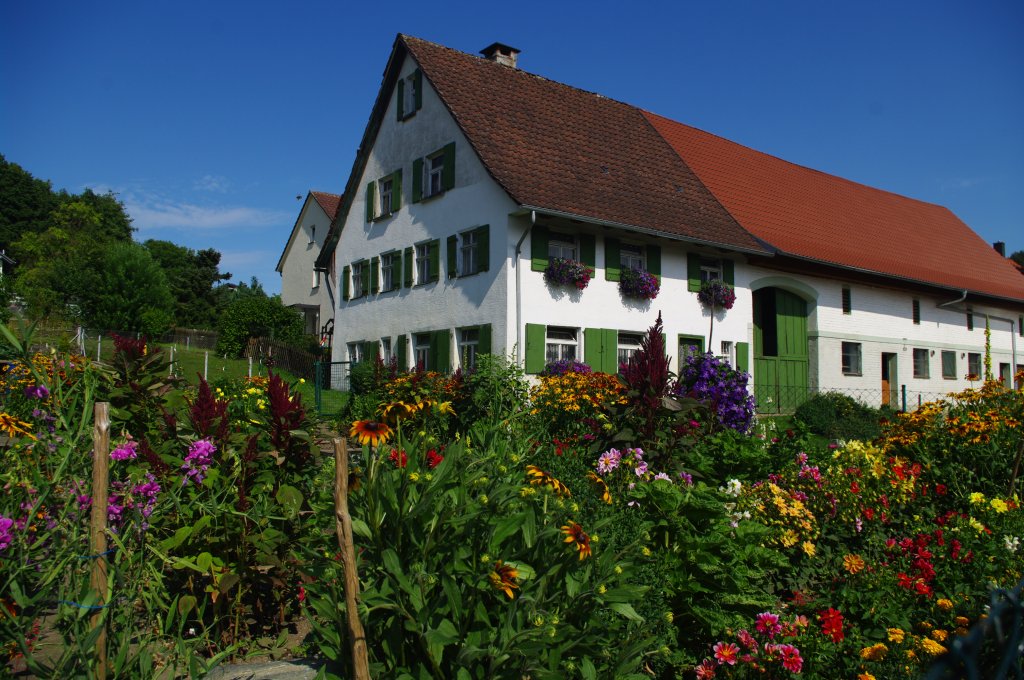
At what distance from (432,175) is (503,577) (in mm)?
16568

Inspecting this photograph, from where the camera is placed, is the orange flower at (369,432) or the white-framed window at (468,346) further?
the white-framed window at (468,346)

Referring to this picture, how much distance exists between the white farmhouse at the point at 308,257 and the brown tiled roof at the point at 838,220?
1802 cm

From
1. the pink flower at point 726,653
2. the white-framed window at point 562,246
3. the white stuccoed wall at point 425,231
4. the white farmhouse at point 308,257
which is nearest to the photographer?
the pink flower at point 726,653

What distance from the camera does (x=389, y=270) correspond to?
2000 centimetres

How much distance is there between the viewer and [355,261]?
21.6 meters

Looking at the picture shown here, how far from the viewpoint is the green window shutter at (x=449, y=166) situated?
1717cm

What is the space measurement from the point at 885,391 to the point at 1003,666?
2361cm

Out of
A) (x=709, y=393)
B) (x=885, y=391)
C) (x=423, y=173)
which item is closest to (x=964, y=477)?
(x=709, y=393)

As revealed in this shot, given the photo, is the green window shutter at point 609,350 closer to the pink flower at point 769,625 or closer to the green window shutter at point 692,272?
the green window shutter at point 692,272

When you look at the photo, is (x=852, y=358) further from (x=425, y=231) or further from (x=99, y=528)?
(x=99, y=528)

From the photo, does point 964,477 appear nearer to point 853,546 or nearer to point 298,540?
point 853,546

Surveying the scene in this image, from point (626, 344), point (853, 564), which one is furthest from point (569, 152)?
point (853, 564)

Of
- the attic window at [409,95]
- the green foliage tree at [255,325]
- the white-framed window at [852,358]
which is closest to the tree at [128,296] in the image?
the green foliage tree at [255,325]

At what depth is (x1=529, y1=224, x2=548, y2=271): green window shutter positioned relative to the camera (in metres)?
15.5
